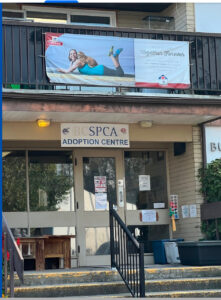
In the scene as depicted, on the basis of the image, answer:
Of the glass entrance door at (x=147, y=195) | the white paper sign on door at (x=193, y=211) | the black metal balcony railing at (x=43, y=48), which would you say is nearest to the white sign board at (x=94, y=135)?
the black metal balcony railing at (x=43, y=48)

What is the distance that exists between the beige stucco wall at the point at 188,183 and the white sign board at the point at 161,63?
141cm

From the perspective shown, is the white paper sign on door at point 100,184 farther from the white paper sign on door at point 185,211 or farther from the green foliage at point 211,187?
the green foliage at point 211,187

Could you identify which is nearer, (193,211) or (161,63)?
(161,63)

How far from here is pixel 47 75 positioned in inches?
471

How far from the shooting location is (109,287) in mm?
10695

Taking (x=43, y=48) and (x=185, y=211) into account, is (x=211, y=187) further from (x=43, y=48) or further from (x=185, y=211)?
(x=43, y=48)

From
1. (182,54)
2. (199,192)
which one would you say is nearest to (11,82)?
(182,54)

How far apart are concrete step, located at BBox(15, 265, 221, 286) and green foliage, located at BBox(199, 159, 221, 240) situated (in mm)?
1488

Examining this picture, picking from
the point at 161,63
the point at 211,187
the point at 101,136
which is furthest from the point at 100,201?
the point at 161,63

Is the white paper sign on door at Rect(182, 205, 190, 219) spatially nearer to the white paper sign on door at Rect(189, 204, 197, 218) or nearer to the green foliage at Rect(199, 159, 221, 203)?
the white paper sign on door at Rect(189, 204, 197, 218)

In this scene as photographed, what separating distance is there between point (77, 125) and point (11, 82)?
1.65 meters

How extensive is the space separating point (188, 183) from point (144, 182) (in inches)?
43.2

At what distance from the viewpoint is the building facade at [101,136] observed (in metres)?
12.0

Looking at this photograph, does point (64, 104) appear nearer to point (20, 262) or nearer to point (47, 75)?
point (47, 75)
